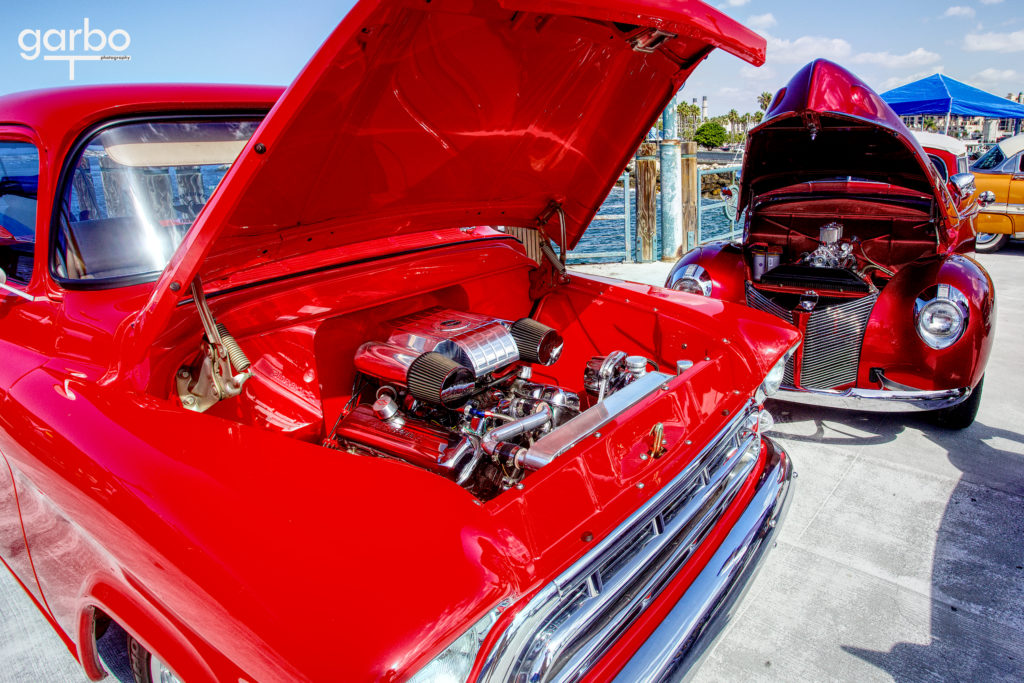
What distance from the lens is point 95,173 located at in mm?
1836

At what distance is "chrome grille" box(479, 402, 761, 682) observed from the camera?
43.2 inches

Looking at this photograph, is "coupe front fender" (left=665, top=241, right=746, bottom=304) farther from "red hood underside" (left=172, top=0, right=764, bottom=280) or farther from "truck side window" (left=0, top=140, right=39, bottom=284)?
"truck side window" (left=0, top=140, right=39, bottom=284)

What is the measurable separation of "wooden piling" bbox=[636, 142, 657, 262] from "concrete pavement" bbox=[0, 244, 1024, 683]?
461 centimetres

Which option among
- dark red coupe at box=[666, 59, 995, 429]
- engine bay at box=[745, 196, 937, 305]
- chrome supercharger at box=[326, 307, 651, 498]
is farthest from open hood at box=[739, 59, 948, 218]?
chrome supercharger at box=[326, 307, 651, 498]

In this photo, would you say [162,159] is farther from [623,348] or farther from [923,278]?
[923,278]

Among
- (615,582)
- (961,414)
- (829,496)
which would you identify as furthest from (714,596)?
(961,414)

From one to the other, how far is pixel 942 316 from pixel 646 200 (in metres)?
4.75

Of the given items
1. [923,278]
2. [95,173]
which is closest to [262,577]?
[95,173]

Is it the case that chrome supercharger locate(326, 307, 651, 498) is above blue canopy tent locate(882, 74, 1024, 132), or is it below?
below

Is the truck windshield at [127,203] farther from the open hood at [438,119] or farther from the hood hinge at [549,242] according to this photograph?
the hood hinge at [549,242]

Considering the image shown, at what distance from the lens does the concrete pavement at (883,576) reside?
6.42 feet

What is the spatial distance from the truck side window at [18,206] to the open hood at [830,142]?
11.2 ft

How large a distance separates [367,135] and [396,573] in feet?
3.58

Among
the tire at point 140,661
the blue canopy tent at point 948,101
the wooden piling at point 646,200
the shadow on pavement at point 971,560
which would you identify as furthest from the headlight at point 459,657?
the blue canopy tent at point 948,101
